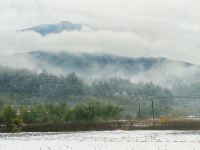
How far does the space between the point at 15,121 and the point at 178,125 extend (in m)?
34.8

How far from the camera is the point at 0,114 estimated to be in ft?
332

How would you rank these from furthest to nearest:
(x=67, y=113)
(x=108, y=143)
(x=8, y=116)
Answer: (x=67, y=113) < (x=8, y=116) < (x=108, y=143)

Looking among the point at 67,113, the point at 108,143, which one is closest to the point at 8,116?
the point at 67,113

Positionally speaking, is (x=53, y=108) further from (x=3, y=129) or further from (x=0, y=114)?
(x=3, y=129)

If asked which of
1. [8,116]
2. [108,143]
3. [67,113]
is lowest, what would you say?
[108,143]

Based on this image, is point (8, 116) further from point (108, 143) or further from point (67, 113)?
point (108, 143)

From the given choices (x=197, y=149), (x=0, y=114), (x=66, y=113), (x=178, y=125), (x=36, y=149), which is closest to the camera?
(x=197, y=149)

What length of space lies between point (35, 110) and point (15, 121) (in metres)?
21.4

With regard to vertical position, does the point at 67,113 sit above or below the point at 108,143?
above

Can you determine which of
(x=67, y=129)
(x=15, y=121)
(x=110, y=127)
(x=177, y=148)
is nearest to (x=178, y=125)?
(x=110, y=127)

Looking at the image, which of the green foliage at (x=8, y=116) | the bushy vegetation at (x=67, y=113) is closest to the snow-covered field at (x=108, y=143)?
the green foliage at (x=8, y=116)

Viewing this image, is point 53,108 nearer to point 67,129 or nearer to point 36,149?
point 67,129

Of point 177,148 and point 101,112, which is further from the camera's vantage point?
point 101,112

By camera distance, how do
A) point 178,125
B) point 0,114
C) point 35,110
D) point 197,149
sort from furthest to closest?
point 35,110, point 0,114, point 178,125, point 197,149
